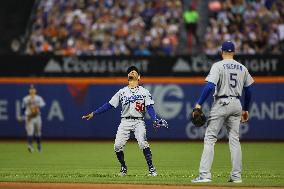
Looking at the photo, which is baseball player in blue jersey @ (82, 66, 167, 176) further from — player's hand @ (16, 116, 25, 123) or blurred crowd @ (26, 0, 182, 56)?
blurred crowd @ (26, 0, 182, 56)

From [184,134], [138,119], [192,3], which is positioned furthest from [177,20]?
[138,119]

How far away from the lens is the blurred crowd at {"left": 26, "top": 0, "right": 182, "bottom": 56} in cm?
2561

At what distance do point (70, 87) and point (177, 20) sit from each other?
165 inches

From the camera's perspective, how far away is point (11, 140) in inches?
1021

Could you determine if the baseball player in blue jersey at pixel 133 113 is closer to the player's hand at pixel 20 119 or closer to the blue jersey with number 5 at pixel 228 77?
the blue jersey with number 5 at pixel 228 77

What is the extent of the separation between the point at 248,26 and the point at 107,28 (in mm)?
4644

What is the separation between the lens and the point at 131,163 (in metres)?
17.2

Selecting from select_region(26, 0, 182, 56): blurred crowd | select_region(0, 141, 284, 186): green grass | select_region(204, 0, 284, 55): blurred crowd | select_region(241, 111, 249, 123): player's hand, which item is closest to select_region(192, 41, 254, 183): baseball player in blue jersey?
select_region(241, 111, 249, 123): player's hand

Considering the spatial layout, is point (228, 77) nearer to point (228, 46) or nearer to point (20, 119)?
point (228, 46)

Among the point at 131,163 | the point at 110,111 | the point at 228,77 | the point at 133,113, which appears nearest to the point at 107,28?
the point at 110,111

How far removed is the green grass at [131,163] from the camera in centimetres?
1336

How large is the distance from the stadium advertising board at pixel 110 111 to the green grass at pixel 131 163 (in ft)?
2.91

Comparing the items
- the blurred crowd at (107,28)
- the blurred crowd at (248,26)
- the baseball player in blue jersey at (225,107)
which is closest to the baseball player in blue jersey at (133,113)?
the baseball player in blue jersey at (225,107)

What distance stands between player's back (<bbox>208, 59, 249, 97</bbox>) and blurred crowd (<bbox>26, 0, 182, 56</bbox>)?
523 inches
